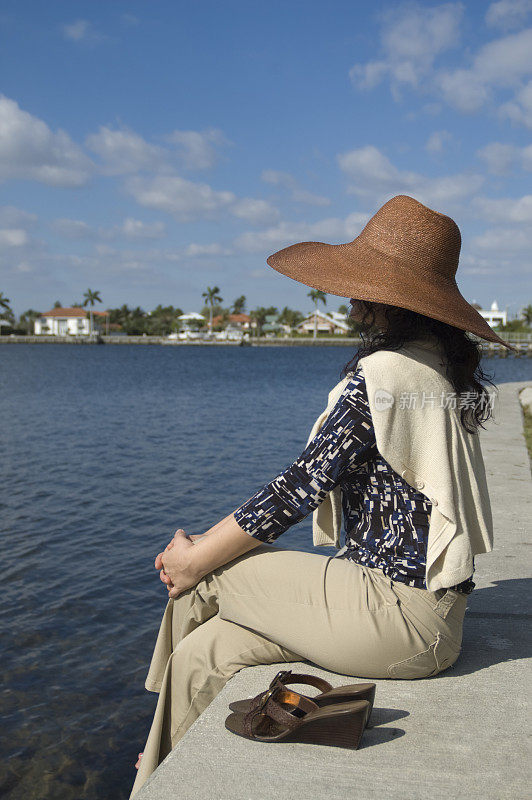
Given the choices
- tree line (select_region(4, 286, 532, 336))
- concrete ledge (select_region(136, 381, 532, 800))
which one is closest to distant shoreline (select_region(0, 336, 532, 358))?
tree line (select_region(4, 286, 532, 336))

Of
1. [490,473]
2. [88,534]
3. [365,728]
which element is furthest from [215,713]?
[88,534]

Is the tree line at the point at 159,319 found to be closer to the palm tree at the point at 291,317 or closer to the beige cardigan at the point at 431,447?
the palm tree at the point at 291,317

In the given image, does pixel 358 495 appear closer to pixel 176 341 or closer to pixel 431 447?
pixel 431 447

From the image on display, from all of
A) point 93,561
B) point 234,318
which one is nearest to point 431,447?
point 93,561

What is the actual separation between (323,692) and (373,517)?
59 cm

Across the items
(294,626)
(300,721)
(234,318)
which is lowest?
(300,721)

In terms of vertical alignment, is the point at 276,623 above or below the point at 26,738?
above

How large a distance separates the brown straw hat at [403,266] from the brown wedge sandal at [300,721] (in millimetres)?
1253

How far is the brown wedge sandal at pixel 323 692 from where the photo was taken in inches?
86.4

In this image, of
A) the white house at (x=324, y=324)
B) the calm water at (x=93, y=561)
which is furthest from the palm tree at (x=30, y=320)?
the calm water at (x=93, y=561)

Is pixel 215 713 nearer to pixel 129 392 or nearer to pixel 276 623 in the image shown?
pixel 276 623

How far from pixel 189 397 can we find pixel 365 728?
3152 centimetres

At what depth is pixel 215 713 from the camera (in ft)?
7.70

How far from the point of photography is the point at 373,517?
2459 mm
